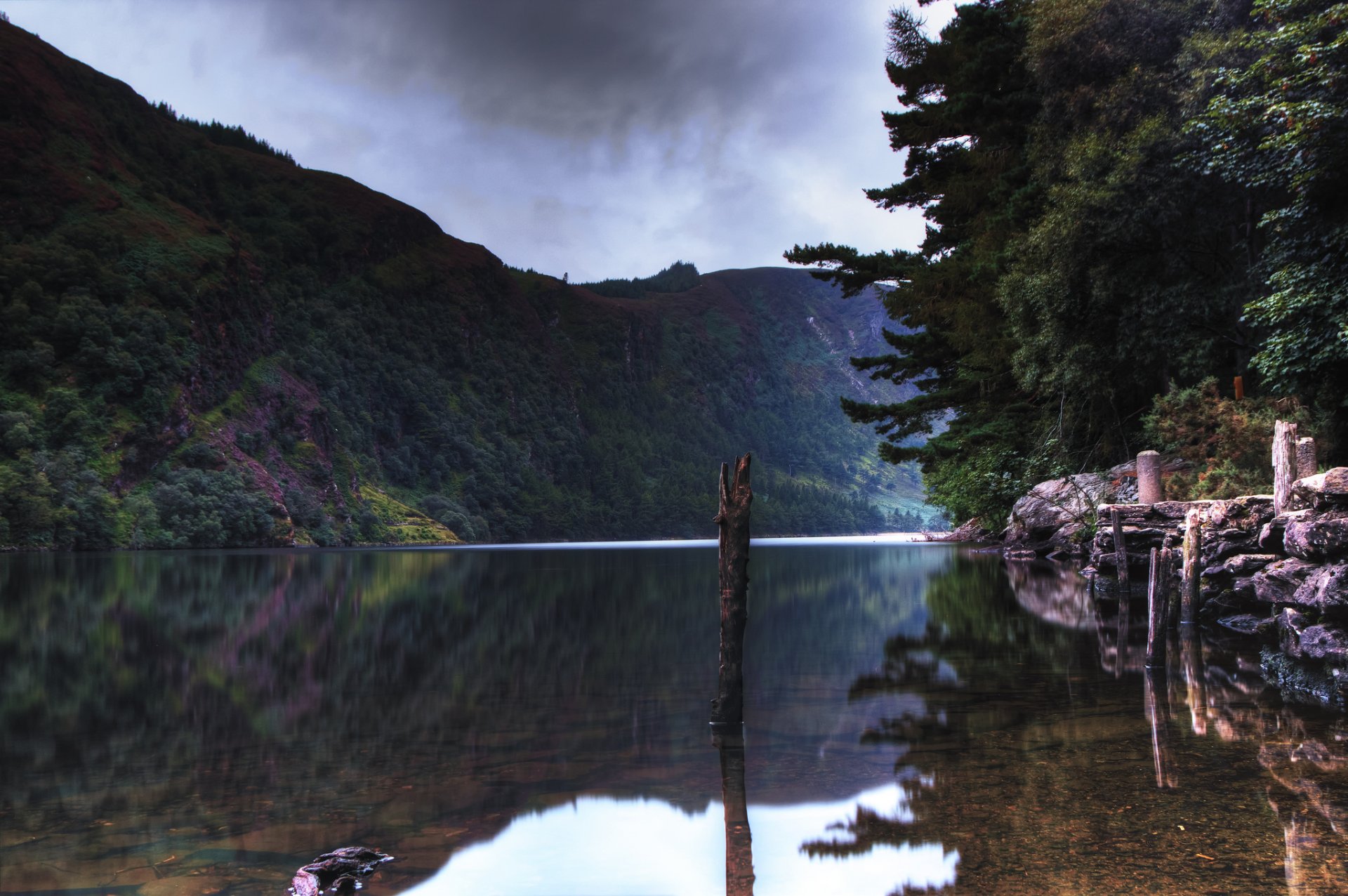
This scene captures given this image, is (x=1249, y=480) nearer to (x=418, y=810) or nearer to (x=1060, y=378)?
(x=1060, y=378)

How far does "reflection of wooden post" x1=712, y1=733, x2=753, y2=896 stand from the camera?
20.5 ft

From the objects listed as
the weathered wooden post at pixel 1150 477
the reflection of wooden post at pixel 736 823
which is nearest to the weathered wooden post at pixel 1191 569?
the weathered wooden post at pixel 1150 477

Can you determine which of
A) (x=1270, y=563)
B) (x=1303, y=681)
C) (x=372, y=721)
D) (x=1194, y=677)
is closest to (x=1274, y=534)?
(x=1270, y=563)

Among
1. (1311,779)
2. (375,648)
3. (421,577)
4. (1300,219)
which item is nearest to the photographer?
(1311,779)

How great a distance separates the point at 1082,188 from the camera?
88.5 feet

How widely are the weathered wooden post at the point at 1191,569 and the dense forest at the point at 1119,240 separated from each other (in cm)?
600

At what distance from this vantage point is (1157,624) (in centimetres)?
1380

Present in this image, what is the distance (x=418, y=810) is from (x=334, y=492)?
127523 millimetres

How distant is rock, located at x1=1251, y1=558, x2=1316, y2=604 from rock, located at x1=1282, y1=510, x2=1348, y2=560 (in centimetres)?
28

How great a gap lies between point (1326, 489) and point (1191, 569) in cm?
476

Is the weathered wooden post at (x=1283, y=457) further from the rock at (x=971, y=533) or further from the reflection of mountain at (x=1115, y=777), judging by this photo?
the rock at (x=971, y=533)

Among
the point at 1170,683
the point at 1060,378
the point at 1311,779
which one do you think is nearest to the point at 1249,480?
the point at 1060,378

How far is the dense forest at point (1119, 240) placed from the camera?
68.3 ft

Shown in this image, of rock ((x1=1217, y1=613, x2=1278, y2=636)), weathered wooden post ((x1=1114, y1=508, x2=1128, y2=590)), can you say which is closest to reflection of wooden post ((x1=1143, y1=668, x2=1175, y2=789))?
rock ((x1=1217, y1=613, x2=1278, y2=636))
